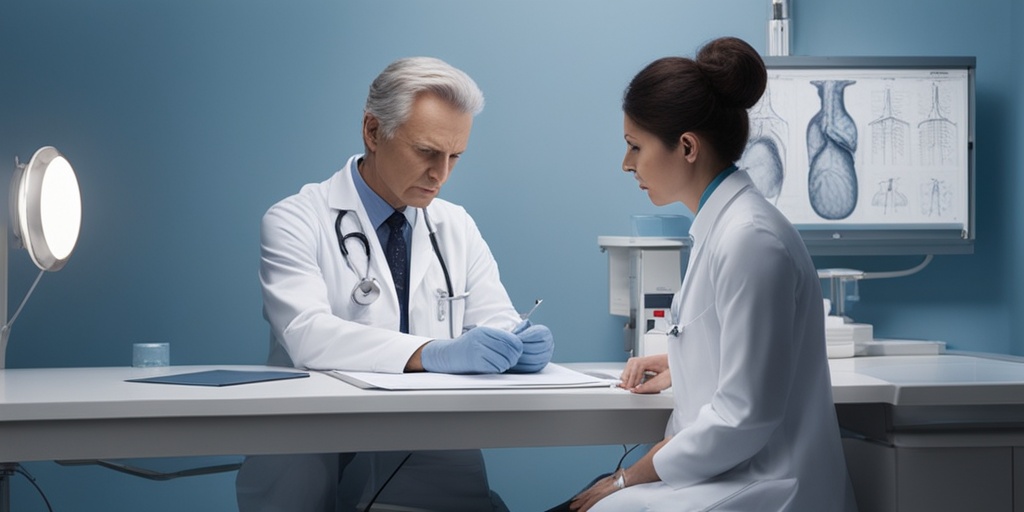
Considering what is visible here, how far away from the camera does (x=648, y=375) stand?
1757 millimetres

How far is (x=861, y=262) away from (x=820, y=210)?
237mm

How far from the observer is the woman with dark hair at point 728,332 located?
1.38 meters

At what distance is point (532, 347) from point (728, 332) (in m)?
0.52

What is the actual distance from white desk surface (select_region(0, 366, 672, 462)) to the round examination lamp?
37 cm

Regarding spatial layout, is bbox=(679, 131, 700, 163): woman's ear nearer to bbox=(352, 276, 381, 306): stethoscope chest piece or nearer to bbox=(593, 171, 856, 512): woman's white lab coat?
bbox=(593, 171, 856, 512): woman's white lab coat

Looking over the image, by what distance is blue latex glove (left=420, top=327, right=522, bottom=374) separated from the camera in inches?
69.6

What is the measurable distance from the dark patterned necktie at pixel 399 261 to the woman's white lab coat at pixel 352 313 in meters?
0.02

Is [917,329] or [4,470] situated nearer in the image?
[4,470]

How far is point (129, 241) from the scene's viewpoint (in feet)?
8.75

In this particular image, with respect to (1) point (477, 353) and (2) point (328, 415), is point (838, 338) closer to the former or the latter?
(1) point (477, 353)

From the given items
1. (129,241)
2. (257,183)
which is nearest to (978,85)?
(257,183)

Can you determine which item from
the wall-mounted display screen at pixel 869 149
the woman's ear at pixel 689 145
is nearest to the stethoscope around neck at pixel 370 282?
the woman's ear at pixel 689 145

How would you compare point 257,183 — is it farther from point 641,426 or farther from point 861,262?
point 861,262

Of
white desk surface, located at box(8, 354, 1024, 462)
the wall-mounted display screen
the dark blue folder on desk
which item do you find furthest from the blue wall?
white desk surface, located at box(8, 354, 1024, 462)
